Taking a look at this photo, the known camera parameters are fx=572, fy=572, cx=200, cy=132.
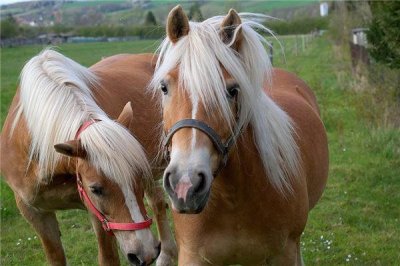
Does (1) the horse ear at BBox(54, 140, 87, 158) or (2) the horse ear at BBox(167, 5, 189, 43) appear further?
(1) the horse ear at BBox(54, 140, 87, 158)

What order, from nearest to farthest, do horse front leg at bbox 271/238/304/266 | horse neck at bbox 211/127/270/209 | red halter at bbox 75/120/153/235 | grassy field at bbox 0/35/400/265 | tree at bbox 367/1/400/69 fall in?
horse neck at bbox 211/127/270/209 < horse front leg at bbox 271/238/304/266 < red halter at bbox 75/120/153/235 < grassy field at bbox 0/35/400/265 < tree at bbox 367/1/400/69

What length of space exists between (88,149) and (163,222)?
2.14 meters

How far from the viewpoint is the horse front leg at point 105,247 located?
3.99 meters

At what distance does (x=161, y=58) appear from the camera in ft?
9.82

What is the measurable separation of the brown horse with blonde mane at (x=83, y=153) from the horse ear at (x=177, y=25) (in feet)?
2.95

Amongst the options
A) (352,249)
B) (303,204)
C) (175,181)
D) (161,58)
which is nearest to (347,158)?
(352,249)

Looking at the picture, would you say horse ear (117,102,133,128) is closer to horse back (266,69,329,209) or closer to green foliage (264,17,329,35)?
horse back (266,69,329,209)

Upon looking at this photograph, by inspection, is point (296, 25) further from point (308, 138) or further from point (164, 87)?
point (164, 87)

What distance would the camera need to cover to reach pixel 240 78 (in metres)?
2.64

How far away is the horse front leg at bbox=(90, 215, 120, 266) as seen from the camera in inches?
157

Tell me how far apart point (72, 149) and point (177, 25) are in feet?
3.62

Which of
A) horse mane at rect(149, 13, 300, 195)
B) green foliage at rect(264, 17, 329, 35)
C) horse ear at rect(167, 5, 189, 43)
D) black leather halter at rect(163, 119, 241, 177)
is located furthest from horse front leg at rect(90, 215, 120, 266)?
green foliage at rect(264, 17, 329, 35)

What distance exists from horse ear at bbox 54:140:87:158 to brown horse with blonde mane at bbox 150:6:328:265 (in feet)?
2.37

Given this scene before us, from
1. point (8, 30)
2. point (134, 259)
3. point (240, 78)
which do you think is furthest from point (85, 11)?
point (8, 30)
